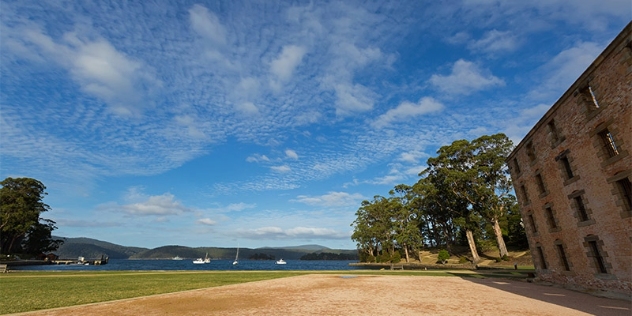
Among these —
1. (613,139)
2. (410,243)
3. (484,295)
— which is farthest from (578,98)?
(410,243)

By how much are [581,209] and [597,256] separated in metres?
2.77

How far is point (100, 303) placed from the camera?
11.8 metres

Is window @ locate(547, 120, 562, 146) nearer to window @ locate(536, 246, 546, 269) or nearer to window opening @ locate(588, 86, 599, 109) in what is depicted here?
window opening @ locate(588, 86, 599, 109)

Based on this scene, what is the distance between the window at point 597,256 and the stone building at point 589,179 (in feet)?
0.14

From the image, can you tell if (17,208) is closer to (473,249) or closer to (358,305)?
(358,305)

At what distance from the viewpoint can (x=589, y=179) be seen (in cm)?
1586

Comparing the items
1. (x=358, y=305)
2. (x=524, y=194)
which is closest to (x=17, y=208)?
(x=358, y=305)

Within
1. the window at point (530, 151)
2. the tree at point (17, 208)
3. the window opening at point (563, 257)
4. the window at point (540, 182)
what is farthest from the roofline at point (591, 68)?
the tree at point (17, 208)

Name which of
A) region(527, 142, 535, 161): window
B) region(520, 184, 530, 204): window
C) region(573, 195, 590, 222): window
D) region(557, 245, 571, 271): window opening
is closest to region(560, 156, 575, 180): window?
region(573, 195, 590, 222): window

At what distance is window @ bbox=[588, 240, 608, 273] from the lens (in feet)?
52.1

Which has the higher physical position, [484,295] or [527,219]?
[527,219]

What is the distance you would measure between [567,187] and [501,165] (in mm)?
31203

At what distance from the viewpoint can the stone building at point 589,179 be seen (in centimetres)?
1335

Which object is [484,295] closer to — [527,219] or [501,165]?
[527,219]
